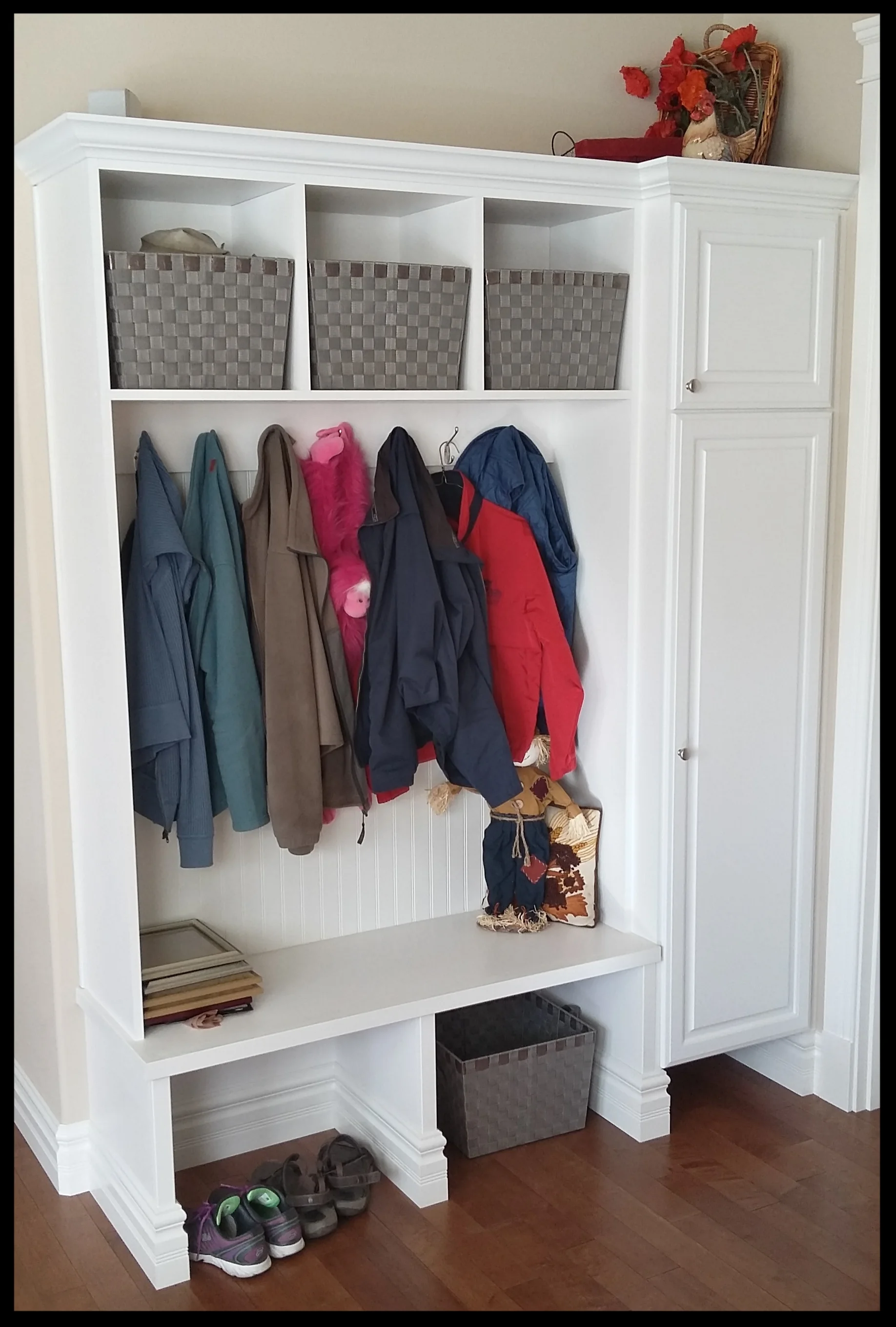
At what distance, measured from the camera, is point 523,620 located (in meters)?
3.08

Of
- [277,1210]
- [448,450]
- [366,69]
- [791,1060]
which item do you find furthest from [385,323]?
[791,1060]

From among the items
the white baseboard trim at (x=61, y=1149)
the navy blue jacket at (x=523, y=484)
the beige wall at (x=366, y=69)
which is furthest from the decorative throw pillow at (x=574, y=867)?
the beige wall at (x=366, y=69)

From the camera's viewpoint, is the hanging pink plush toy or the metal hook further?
the metal hook

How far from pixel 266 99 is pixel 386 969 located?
1.90 metres

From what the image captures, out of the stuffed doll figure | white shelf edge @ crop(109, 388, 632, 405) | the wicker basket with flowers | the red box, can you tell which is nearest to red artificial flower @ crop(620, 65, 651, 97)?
the wicker basket with flowers

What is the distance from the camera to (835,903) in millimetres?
3279

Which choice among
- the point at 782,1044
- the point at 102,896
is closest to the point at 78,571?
the point at 102,896

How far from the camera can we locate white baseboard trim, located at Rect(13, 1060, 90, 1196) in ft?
9.57

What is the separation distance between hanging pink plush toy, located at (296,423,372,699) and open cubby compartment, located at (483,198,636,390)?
58 centimetres

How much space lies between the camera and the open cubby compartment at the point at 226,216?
2578 millimetres

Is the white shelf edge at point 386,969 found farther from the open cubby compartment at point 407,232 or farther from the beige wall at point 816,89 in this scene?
the beige wall at point 816,89

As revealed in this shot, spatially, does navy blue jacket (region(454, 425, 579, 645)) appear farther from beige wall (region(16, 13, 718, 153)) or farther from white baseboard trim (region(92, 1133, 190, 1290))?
white baseboard trim (region(92, 1133, 190, 1290))

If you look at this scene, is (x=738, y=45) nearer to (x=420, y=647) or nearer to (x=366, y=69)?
(x=366, y=69)
